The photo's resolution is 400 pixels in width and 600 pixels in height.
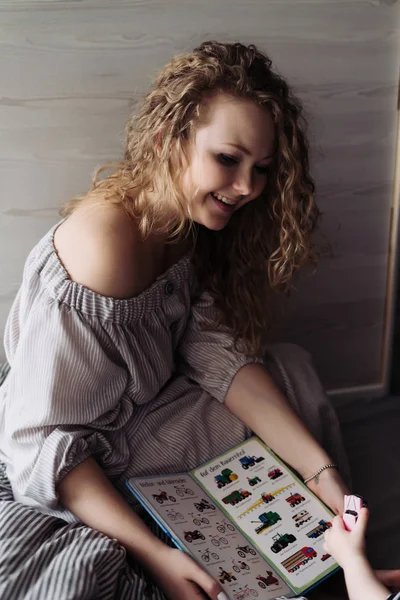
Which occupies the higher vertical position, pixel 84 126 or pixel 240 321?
pixel 84 126

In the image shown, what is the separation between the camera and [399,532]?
3.82 feet

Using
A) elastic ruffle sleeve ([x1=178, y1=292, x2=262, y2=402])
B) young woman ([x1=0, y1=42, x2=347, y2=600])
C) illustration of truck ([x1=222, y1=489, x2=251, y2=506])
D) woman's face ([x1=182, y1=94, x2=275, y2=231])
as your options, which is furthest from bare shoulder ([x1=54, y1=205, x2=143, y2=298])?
illustration of truck ([x1=222, y1=489, x2=251, y2=506])

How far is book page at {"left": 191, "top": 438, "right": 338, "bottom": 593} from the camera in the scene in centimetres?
91

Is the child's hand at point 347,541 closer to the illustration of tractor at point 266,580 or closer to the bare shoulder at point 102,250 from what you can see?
the illustration of tractor at point 266,580

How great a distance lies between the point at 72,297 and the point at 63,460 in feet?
0.73

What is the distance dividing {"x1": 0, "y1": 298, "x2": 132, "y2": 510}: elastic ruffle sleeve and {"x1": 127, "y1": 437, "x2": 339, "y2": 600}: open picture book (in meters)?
0.10

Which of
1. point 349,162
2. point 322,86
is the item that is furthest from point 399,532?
point 322,86

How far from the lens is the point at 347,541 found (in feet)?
2.74

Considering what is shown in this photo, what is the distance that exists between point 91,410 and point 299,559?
0.35 metres

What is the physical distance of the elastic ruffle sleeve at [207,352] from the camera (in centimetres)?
117

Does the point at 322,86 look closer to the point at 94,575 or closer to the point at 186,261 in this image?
the point at 186,261

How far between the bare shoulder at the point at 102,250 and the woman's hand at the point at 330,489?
0.40 meters

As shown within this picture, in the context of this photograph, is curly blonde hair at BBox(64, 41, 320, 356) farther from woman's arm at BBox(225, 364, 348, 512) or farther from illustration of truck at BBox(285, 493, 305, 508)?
illustration of truck at BBox(285, 493, 305, 508)

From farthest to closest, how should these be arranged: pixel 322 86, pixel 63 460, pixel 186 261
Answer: pixel 322 86 → pixel 186 261 → pixel 63 460
